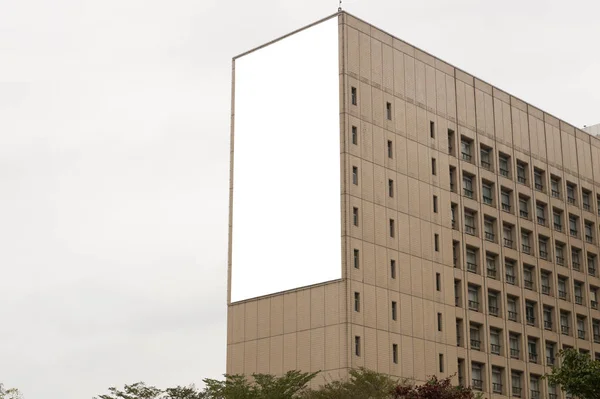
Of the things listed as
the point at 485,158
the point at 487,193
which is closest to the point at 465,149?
the point at 485,158

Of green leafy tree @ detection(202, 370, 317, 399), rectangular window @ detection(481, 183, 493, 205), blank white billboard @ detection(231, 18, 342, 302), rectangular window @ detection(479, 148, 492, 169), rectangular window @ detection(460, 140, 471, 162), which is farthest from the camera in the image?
rectangular window @ detection(479, 148, 492, 169)

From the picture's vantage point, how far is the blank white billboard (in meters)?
77.5

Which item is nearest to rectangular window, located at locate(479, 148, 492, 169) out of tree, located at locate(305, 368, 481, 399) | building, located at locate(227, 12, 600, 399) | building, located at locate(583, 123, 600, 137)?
building, located at locate(227, 12, 600, 399)

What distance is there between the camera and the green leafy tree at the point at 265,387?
67688 mm

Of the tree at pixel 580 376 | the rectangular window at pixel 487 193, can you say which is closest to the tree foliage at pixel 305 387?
the tree at pixel 580 376

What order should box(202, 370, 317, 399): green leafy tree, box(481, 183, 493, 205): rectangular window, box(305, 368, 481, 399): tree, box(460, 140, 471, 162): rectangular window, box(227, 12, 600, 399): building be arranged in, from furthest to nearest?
box(481, 183, 493, 205): rectangular window
box(460, 140, 471, 162): rectangular window
box(227, 12, 600, 399): building
box(305, 368, 481, 399): tree
box(202, 370, 317, 399): green leafy tree

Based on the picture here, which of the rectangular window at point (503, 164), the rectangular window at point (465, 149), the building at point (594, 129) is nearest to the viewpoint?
the rectangular window at point (465, 149)

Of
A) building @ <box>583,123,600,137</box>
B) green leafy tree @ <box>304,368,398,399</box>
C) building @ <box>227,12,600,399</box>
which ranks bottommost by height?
green leafy tree @ <box>304,368,398,399</box>

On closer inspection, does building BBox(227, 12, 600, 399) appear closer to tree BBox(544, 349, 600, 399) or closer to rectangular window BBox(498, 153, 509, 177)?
rectangular window BBox(498, 153, 509, 177)

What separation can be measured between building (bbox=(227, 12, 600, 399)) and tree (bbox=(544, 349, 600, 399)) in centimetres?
2000

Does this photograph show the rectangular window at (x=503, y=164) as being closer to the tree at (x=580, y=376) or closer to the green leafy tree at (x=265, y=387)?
the green leafy tree at (x=265, y=387)

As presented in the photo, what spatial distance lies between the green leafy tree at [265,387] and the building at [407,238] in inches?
150

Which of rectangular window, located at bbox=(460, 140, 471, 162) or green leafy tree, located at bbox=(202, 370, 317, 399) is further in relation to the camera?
rectangular window, located at bbox=(460, 140, 471, 162)

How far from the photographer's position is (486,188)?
90.0 meters
